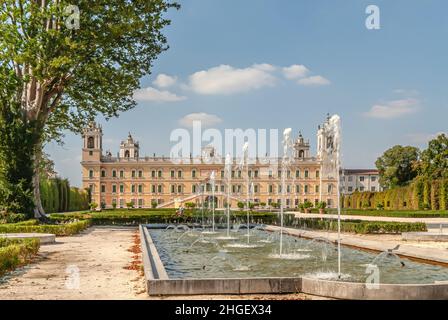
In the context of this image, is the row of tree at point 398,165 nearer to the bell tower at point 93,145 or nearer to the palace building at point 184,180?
the palace building at point 184,180

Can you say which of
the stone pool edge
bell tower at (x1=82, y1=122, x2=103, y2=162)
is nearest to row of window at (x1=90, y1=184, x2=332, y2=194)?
bell tower at (x1=82, y1=122, x2=103, y2=162)

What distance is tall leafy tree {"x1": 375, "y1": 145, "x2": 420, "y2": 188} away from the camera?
66.9 m

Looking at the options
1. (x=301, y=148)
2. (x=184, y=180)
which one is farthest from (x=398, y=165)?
(x=184, y=180)

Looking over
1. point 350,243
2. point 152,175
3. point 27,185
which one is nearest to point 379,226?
point 350,243

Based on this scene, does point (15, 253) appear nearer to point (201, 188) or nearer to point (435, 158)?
point (435, 158)

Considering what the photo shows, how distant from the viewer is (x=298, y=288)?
7.11 m

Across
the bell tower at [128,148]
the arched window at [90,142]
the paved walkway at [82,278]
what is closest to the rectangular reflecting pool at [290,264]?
the paved walkway at [82,278]

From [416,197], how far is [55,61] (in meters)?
31.7

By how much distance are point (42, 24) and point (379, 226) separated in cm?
1422

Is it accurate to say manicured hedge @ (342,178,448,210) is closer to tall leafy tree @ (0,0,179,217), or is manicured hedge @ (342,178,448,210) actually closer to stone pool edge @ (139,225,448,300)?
tall leafy tree @ (0,0,179,217)

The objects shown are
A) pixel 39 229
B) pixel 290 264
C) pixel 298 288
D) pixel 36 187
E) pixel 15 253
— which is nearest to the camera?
pixel 298 288

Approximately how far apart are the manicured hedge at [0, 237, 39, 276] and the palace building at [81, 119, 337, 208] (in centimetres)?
6083

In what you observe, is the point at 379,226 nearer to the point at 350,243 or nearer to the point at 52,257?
the point at 350,243

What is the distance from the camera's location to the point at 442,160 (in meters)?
49.2
